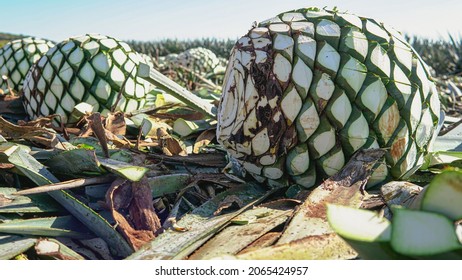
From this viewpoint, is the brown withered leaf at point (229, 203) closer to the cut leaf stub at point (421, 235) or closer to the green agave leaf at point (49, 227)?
the green agave leaf at point (49, 227)

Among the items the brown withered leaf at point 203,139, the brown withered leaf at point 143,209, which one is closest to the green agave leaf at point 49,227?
the brown withered leaf at point 143,209

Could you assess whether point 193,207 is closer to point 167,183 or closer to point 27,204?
point 167,183

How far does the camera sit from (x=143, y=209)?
1430mm

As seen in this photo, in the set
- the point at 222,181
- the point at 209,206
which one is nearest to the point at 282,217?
the point at 209,206

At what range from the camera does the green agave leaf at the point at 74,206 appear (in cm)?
134

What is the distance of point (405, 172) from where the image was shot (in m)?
1.63

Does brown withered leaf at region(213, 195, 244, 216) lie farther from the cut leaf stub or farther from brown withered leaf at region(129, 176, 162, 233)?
the cut leaf stub

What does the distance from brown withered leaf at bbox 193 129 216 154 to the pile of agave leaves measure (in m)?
0.05

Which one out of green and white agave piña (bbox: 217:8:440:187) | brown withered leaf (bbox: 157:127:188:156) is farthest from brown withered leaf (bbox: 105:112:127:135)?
green and white agave piña (bbox: 217:8:440:187)

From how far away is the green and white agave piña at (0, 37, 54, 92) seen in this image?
11.6 feet

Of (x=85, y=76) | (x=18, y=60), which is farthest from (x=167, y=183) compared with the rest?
(x=18, y=60)

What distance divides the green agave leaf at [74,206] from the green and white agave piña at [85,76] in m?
0.88
